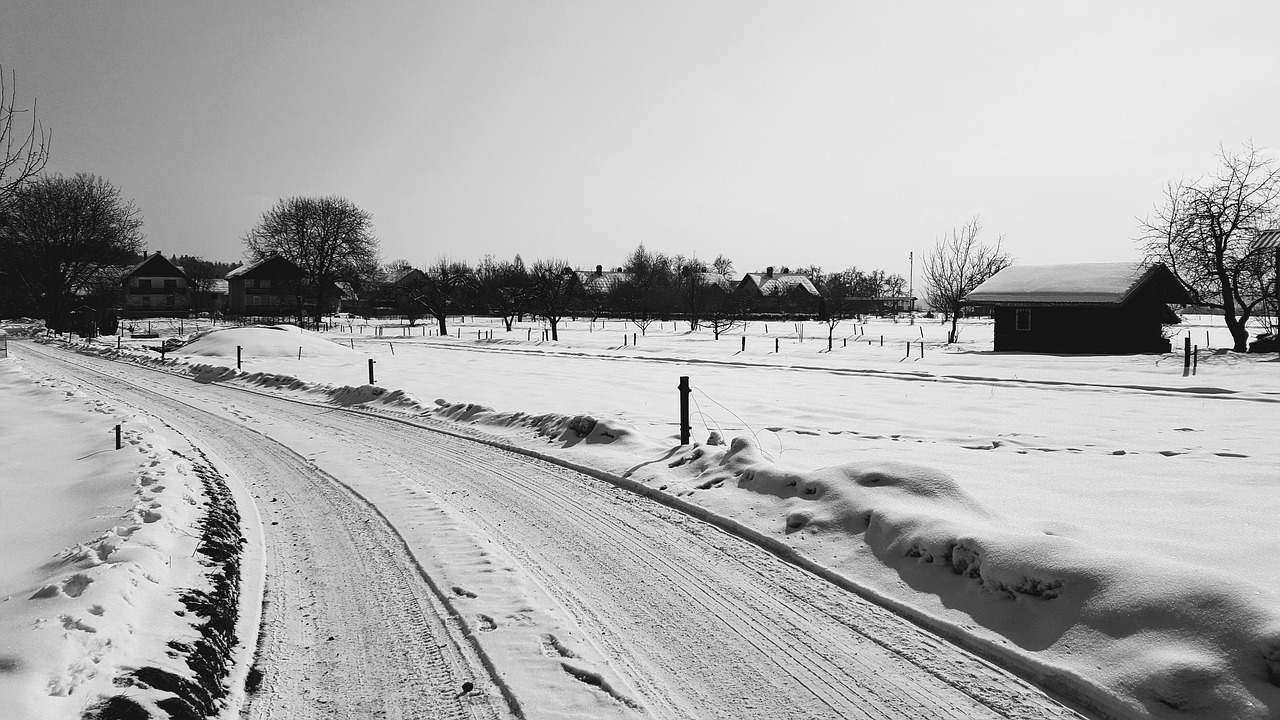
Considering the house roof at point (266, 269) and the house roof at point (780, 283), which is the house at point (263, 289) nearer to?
the house roof at point (266, 269)

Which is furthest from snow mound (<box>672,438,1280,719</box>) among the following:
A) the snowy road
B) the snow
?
the snow

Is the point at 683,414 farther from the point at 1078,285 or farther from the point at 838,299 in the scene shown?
the point at 838,299

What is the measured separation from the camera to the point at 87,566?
548cm

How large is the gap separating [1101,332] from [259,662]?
41.0 meters

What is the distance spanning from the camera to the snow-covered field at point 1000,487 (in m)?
4.34

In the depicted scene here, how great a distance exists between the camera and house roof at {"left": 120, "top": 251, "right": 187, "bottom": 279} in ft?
285

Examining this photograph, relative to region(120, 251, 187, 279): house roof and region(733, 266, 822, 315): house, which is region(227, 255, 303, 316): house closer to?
region(120, 251, 187, 279): house roof

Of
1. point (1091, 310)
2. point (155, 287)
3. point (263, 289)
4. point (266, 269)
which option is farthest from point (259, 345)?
point (155, 287)

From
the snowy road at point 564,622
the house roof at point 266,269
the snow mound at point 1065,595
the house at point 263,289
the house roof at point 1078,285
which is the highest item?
the house roof at point 266,269

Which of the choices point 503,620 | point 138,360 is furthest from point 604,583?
point 138,360

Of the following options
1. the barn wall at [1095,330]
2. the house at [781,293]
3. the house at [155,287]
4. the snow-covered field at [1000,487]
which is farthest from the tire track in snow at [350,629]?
the house at [155,287]

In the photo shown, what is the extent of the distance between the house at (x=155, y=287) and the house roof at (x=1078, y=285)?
8432 centimetres

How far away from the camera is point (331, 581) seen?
241 inches

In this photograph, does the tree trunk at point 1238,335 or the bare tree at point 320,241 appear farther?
the bare tree at point 320,241
